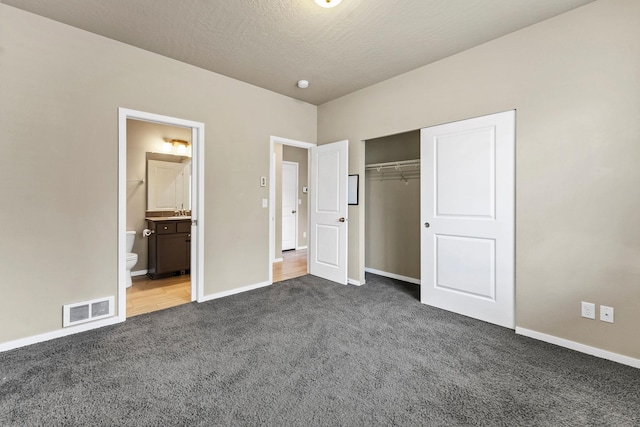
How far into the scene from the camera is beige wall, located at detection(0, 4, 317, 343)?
7.05 ft

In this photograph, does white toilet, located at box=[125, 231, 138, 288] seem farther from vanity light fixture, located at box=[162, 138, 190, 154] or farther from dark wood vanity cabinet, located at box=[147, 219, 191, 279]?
vanity light fixture, located at box=[162, 138, 190, 154]

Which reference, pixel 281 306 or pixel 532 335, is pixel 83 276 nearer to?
pixel 281 306

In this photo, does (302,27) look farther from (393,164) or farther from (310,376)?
(310,376)

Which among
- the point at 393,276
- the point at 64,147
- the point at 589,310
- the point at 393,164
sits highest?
the point at 393,164

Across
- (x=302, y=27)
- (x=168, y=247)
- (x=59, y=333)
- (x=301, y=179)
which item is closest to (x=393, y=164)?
(x=302, y=27)

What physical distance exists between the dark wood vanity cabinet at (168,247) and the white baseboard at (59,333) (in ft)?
4.87

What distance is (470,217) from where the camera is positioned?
273 centimetres

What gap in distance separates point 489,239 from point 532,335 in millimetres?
867

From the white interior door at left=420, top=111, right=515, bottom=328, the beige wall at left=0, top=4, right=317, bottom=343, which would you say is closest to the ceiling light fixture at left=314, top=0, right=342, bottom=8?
the white interior door at left=420, top=111, right=515, bottom=328

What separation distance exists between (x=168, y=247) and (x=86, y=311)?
166 cm

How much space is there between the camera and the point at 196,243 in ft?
10.4

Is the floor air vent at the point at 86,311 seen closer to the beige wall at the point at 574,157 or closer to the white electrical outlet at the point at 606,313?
the beige wall at the point at 574,157

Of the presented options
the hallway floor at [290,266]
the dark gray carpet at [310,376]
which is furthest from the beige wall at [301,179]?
the dark gray carpet at [310,376]

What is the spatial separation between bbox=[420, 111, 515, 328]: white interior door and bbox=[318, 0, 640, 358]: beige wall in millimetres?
100
